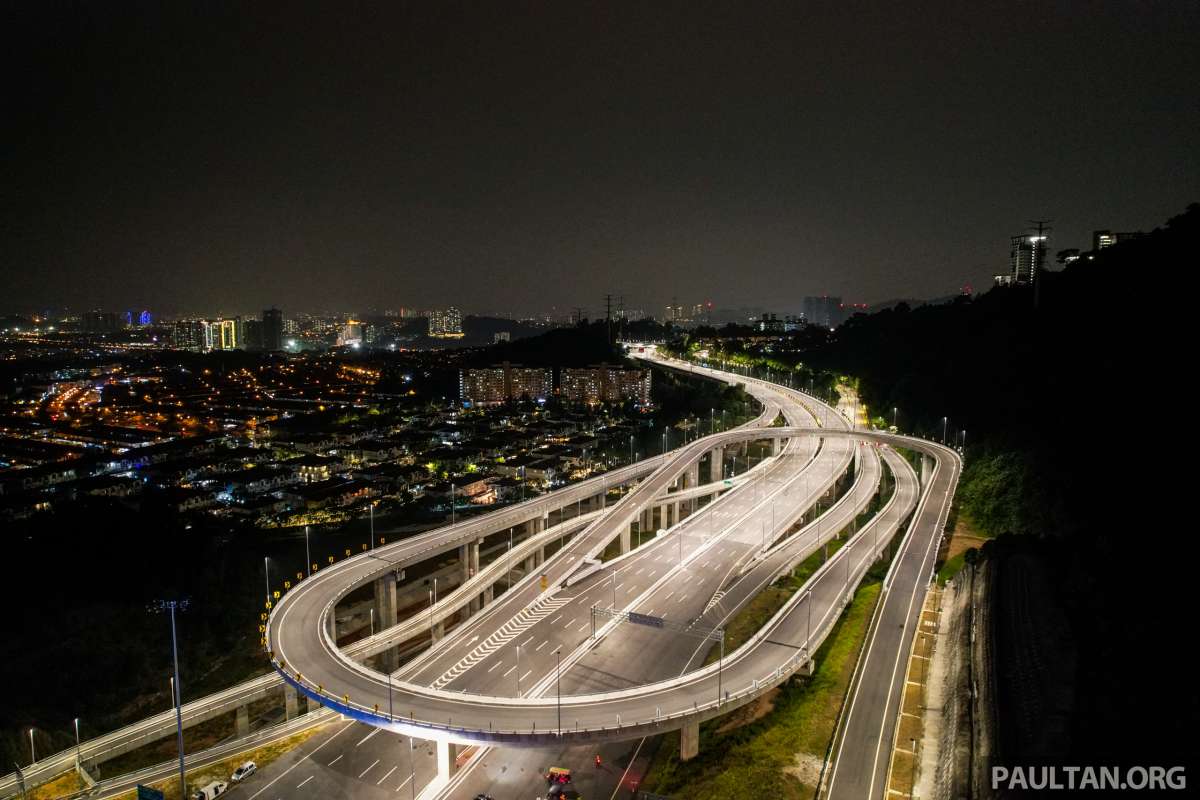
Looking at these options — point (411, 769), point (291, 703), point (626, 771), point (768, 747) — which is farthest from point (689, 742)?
point (291, 703)

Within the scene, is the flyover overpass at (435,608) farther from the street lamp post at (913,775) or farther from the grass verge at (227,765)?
the street lamp post at (913,775)

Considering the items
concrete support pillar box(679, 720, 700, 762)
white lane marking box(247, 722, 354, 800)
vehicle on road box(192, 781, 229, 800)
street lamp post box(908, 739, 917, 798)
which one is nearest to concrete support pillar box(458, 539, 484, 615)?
white lane marking box(247, 722, 354, 800)

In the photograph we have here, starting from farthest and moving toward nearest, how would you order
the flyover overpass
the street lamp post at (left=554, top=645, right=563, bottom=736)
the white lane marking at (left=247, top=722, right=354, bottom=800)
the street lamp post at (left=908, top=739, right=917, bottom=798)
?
1. the flyover overpass
2. the white lane marking at (left=247, top=722, right=354, bottom=800)
3. the street lamp post at (left=554, top=645, right=563, bottom=736)
4. the street lamp post at (left=908, top=739, right=917, bottom=798)

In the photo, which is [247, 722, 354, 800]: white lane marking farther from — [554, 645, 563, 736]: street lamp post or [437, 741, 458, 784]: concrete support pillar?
[554, 645, 563, 736]: street lamp post

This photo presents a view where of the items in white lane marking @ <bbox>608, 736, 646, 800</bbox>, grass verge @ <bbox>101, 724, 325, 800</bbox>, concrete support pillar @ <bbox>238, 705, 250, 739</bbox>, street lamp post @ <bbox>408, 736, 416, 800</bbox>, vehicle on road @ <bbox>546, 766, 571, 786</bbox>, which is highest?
vehicle on road @ <bbox>546, 766, 571, 786</bbox>

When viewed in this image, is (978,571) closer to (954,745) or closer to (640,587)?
(954,745)

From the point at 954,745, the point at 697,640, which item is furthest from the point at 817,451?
the point at 954,745
